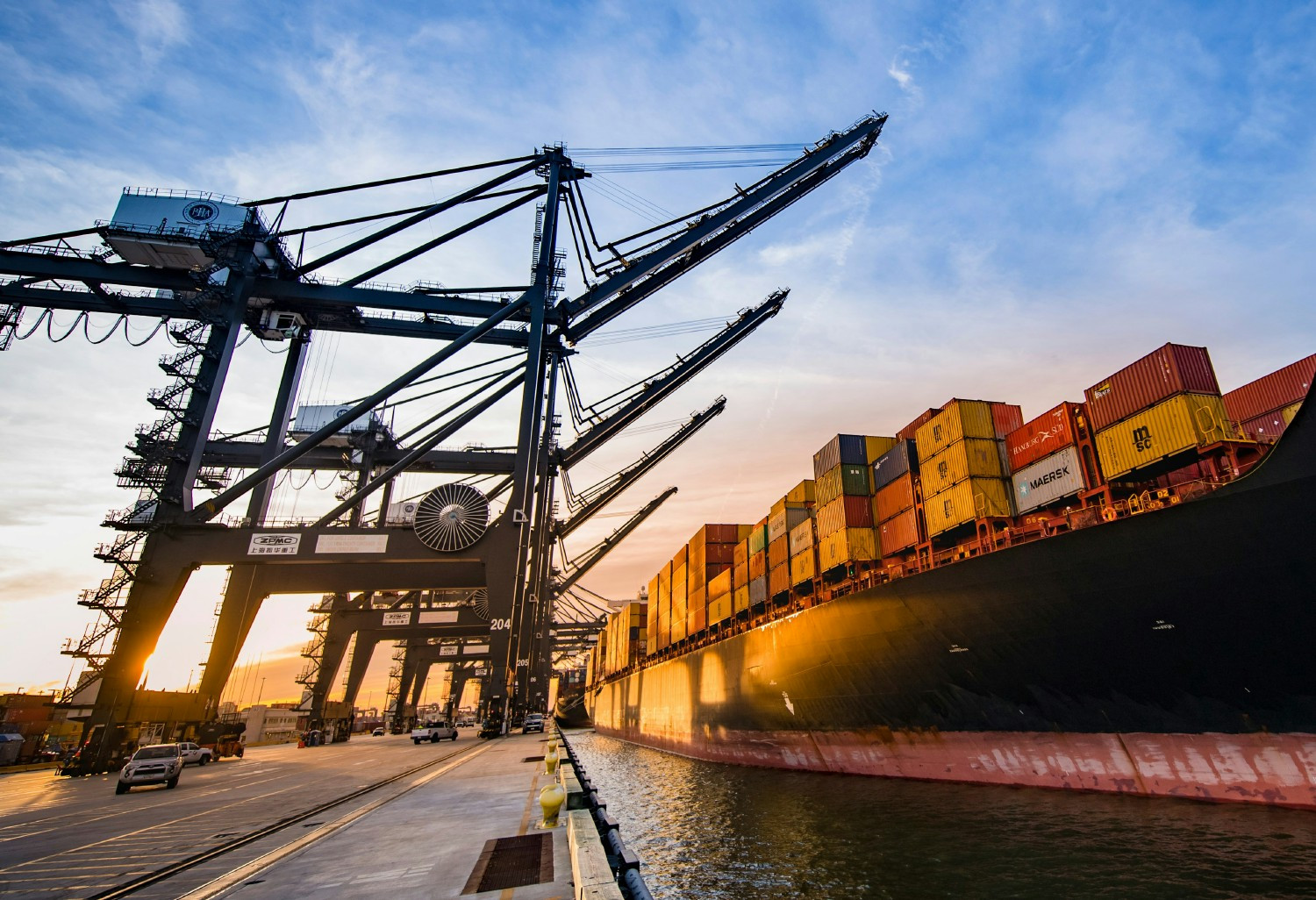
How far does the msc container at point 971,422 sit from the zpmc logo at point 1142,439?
420cm

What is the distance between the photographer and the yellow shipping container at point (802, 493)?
27156mm

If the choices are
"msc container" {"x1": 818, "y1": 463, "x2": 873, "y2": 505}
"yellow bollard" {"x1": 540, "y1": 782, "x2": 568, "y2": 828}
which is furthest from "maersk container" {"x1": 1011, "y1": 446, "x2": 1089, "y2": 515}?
"yellow bollard" {"x1": 540, "y1": 782, "x2": 568, "y2": 828}

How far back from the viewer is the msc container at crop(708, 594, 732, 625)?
1237 inches

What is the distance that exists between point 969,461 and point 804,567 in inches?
350

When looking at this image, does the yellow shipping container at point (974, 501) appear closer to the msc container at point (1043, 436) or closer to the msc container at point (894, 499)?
the msc container at point (1043, 436)

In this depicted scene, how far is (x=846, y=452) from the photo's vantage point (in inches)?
896

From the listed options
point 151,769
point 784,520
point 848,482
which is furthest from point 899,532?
point 151,769

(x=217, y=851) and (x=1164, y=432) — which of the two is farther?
(x=1164, y=432)

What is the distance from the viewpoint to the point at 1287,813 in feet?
34.4

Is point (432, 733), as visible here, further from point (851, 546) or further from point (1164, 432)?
point (1164, 432)

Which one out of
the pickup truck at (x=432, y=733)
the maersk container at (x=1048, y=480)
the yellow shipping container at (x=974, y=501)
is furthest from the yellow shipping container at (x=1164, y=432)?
the pickup truck at (x=432, y=733)

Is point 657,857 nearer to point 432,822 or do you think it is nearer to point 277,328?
point 432,822

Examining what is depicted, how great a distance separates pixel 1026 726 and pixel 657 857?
8.95 m

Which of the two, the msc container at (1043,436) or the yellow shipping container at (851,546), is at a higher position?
the msc container at (1043,436)
